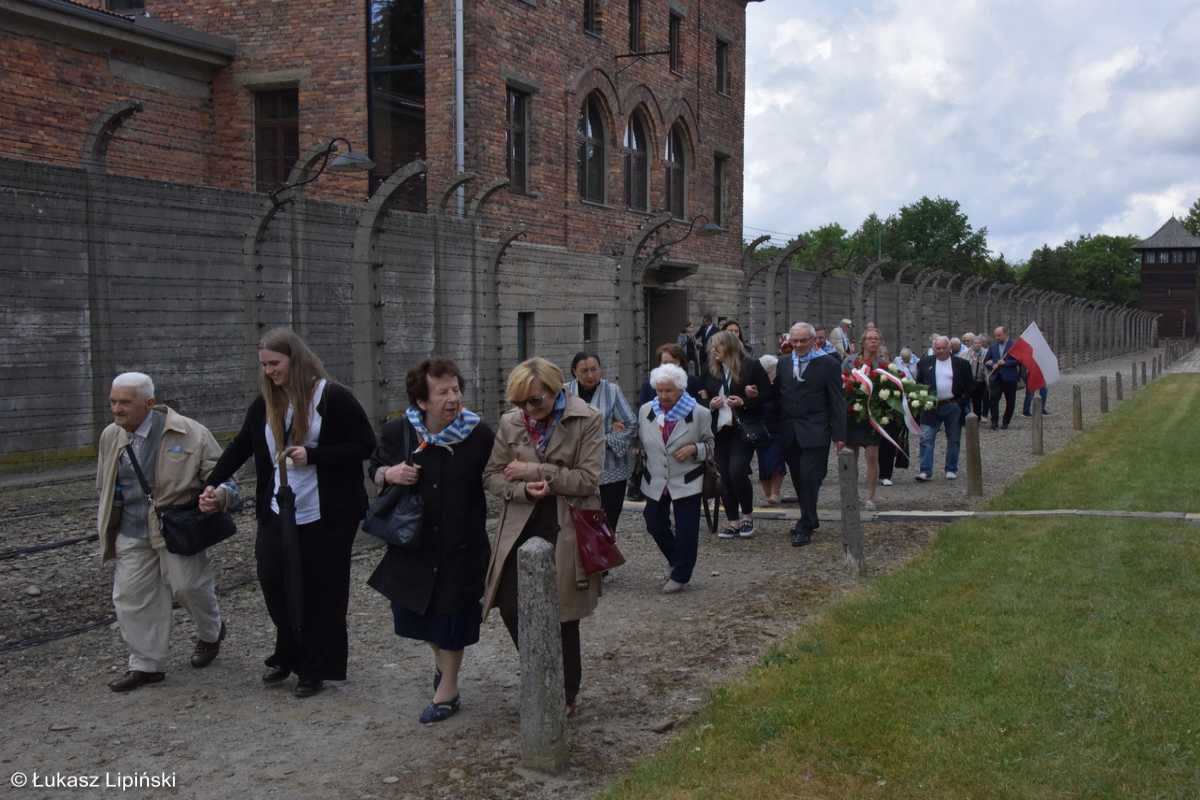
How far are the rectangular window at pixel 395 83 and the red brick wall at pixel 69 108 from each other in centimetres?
357

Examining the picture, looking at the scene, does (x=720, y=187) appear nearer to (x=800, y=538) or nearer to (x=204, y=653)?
(x=800, y=538)

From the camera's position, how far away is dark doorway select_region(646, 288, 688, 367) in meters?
31.9

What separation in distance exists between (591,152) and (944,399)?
1351 centimetres

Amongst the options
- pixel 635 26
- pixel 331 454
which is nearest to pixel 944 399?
pixel 331 454

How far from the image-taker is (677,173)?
107 ft

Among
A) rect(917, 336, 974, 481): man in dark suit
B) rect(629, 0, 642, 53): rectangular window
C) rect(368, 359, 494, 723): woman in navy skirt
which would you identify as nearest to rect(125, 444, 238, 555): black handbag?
rect(368, 359, 494, 723): woman in navy skirt

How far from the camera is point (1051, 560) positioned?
9.44 metres

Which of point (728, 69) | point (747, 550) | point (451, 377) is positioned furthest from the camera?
point (728, 69)

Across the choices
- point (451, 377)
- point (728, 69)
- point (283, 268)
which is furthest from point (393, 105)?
point (451, 377)

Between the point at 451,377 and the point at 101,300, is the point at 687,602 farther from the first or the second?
the point at 101,300

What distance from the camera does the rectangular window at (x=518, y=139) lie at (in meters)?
24.3

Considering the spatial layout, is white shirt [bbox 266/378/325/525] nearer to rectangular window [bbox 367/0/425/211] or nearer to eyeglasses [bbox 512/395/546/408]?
eyeglasses [bbox 512/395/546/408]

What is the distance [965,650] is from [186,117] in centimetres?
2019

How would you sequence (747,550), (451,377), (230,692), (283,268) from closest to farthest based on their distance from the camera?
(451,377)
(230,692)
(747,550)
(283,268)
